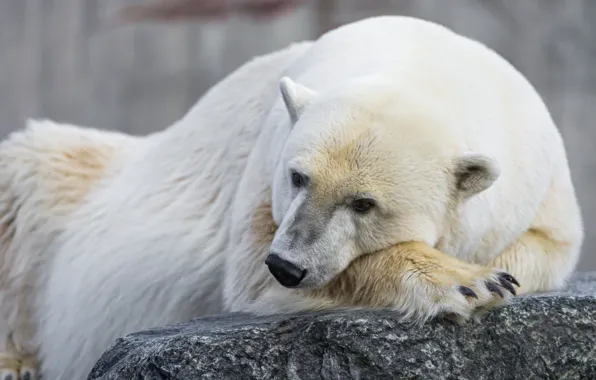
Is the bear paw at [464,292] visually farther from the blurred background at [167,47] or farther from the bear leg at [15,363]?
the blurred background at [167,47]

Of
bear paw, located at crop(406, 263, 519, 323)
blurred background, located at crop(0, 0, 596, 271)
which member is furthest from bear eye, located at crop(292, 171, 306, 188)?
blurred background, located at crop(0, 0, 596, 271)

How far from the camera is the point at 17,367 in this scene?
468 cm

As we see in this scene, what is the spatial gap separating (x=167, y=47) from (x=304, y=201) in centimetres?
611

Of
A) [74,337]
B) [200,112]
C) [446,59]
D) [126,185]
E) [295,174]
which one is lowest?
[74,337]

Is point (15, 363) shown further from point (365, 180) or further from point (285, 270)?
point (365, 180)

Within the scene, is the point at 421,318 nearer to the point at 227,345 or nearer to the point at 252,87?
the point at 227,345

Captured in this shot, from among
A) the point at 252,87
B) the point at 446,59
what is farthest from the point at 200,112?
the point at 446,59

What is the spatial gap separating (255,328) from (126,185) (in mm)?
2062

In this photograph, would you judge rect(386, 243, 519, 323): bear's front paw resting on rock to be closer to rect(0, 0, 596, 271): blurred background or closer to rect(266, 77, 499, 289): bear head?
rect(266, 77, 499, 289): bear head

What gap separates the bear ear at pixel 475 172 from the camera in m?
3.01

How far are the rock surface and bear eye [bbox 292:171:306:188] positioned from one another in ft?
1.24

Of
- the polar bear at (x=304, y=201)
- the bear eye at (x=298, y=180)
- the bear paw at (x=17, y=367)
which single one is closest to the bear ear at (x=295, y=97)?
the polar bear at (x=304, y=201)

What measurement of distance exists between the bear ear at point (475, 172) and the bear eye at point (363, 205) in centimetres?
28

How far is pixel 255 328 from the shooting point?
2.81 m
